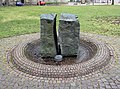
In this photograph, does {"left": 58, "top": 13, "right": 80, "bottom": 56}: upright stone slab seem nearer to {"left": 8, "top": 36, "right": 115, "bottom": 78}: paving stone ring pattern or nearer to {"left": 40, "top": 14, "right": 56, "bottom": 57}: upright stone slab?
{"left": 40, "top": 14, "right": 56, "bottom": 57}: upright stone slab

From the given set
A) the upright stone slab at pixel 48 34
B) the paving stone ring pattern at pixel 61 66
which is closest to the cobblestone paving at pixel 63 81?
the paving stone ring pattern at pixel 61 66

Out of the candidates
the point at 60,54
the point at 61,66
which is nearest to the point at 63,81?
the point at 61,66

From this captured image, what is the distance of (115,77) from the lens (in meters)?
5.03

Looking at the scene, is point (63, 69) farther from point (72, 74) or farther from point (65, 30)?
point (65, 30)

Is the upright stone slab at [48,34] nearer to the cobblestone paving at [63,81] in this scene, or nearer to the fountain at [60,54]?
the fountain at [60,54]

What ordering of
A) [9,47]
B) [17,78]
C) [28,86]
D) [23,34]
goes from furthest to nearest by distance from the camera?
[23,34] < [9,47] < [17,78] < [28,86]

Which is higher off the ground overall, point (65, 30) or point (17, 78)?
point (65, 30)

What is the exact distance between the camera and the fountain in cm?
524

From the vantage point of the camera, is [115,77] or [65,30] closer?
[115,77]

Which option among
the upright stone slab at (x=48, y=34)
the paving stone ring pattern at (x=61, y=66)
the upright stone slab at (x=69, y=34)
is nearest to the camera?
the paving stone ring pattern at (x=61, y=66)

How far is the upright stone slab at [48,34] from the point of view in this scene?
5.82 metres

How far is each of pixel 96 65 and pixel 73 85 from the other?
42.4 inches

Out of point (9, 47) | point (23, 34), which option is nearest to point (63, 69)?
point (9, 47)

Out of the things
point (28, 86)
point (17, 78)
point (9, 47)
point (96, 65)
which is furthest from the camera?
point (9, 47)
